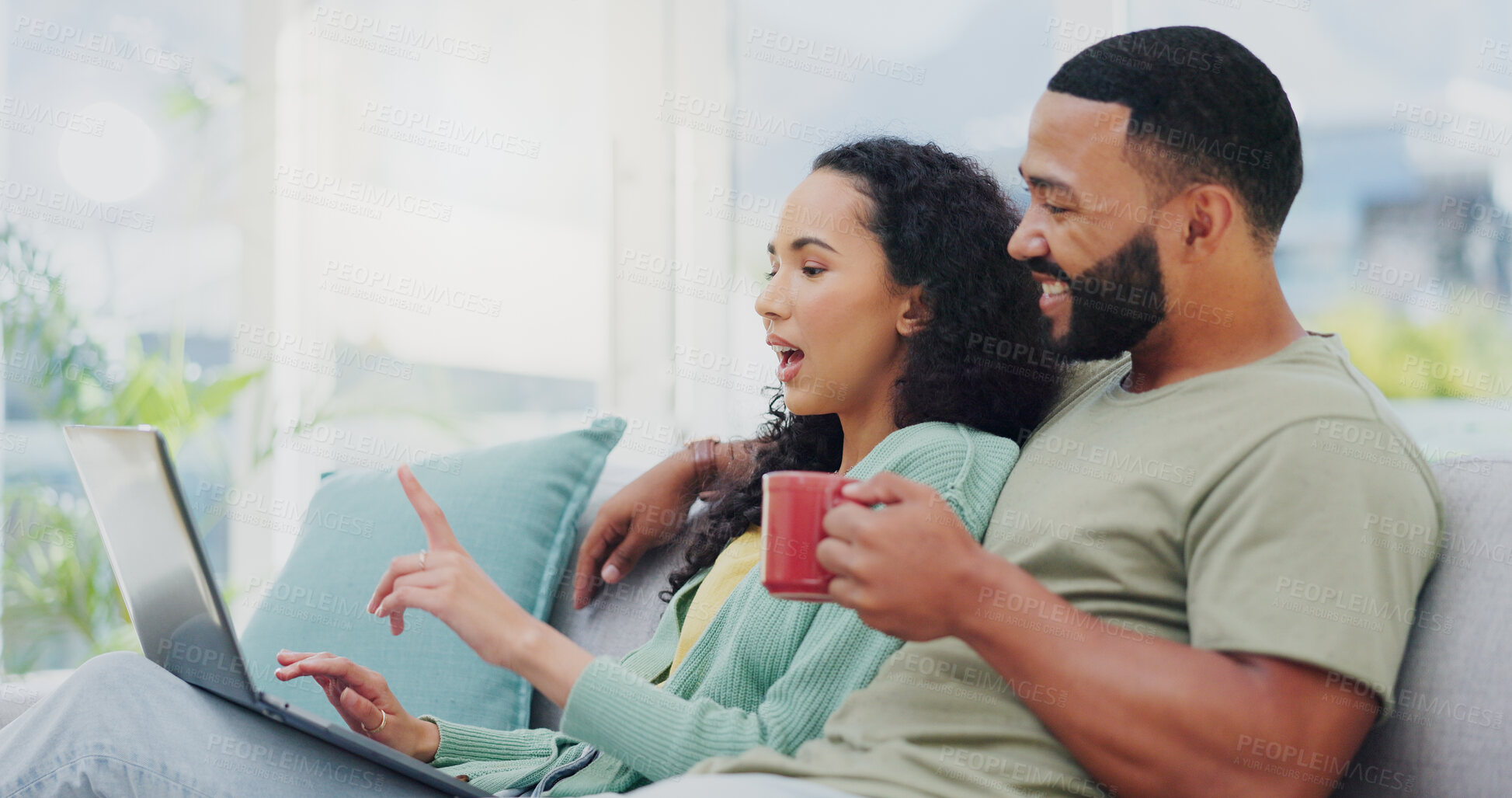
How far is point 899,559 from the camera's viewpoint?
86 centimetres

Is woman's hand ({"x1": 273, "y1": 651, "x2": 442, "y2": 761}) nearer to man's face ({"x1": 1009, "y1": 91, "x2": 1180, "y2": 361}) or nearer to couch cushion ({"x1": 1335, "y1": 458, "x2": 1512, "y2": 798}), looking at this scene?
man's face ({"x1": 1009, "y1": 91, "x2": 1180, "y2": 361})

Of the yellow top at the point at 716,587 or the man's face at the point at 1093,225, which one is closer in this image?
the man's face at the point at 1093,225

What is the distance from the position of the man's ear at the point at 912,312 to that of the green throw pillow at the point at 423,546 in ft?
2.01

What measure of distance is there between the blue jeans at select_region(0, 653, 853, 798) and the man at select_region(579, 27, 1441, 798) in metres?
0.47

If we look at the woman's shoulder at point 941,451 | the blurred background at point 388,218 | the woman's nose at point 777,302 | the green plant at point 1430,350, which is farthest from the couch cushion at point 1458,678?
the blurred background at point 388,218

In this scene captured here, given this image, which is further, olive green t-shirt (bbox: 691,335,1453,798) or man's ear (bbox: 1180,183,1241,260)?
man's ear (bbox: 1180,183,1241,260)

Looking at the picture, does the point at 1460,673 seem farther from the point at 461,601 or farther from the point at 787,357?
the point at 461,601

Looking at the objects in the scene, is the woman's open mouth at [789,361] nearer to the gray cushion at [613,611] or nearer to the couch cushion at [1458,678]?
the gray cushion at [613,611]

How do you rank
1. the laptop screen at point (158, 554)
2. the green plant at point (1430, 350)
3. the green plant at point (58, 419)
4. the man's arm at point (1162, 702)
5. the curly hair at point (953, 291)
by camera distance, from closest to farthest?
1. the man's arm at point (1162, 702)
2. the laptop screen at point (158, 554)
3. the curly hair at point (953, 291)
4. the green plant at point (1430, 350)
5. the green plant at point (58, 419)

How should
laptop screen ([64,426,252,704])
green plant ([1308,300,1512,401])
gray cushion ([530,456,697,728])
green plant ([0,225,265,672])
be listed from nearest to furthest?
laptop screen ([64,426,252,704]) → gray cushion ([530,456,697,728]) → green plant ([1308,300,1512,401]) → green plant ([0,225,265,672])

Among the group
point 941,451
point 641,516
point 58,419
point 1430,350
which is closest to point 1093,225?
point 941,451

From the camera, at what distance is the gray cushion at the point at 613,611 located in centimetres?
159

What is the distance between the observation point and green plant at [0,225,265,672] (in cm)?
304

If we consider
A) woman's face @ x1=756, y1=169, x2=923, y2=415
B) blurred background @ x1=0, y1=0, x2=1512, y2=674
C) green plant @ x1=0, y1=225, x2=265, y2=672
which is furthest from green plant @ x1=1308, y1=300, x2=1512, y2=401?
green plant @ x1=0, y1=225, x2=265, y2=672
